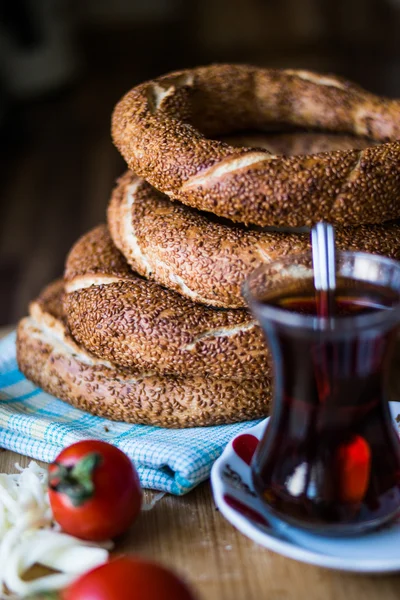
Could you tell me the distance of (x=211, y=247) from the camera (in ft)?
5.10

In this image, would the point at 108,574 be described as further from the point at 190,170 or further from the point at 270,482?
the point at 190,170

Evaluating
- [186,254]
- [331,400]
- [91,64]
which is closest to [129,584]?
[331,400]

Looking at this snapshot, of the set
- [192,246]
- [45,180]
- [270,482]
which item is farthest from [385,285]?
[45,180]

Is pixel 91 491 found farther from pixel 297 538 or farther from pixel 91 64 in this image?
pixel 91 64

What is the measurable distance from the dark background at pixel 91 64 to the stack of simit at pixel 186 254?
1.18m

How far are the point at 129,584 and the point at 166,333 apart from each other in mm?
599

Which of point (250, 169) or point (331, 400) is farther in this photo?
point (250, 169)

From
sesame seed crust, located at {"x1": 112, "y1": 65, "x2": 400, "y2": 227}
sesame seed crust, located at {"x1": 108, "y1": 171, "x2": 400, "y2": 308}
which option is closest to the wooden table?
sesame seed crust, located at {"x1": 108, "y1": 171, "x2": 400, "y2": 308}

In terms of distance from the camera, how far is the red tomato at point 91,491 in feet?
3.98

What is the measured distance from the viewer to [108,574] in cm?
105

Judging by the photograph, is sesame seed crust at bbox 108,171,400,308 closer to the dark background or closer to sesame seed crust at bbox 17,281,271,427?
sesame seed crust at bbox 17,281,271,427

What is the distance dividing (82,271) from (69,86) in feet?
16.6

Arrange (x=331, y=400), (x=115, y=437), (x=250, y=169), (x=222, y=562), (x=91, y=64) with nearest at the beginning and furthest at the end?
(x=331, y=400) < (x=222, y=562) < (x=250, y=169) < (x=115, y=437) < (x=91, y=64)

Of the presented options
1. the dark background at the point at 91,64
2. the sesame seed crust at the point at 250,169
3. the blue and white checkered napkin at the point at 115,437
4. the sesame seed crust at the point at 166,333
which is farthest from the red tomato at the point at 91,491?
the dark background at the point at 91,64
